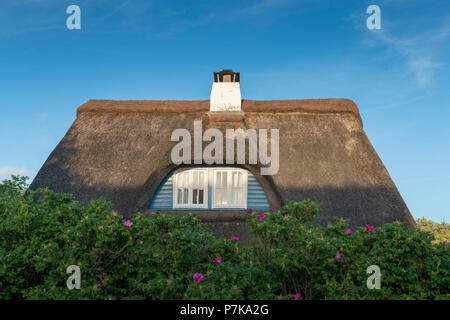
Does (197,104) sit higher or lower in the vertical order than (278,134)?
higher

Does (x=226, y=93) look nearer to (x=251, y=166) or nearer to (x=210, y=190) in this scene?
(x=251, y=166)

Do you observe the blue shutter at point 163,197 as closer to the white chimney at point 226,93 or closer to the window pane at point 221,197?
the window pane at point 221,197

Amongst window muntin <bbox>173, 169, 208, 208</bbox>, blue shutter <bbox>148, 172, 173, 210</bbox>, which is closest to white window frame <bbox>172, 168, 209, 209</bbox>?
window muntin <bbox>173, 169, 208, 208</bbox>

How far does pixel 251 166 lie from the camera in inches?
415

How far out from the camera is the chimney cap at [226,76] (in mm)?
13211

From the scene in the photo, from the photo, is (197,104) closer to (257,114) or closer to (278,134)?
(257,114)

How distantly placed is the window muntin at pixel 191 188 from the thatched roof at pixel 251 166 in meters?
0.52

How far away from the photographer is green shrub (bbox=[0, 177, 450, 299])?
4.75 m

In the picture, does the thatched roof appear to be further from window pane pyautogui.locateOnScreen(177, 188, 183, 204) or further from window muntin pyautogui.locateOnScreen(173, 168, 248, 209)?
window pane pyautogui.locateOnScreen(177, 188, 183, 204)

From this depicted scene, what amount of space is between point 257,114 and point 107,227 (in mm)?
8298

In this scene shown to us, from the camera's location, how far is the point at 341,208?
9922mm

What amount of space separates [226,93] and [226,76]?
0.91m

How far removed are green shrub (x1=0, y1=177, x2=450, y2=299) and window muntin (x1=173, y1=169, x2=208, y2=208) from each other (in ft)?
15.2

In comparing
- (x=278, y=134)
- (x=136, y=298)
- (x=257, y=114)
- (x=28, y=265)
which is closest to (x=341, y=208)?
(x=278, y=134)
